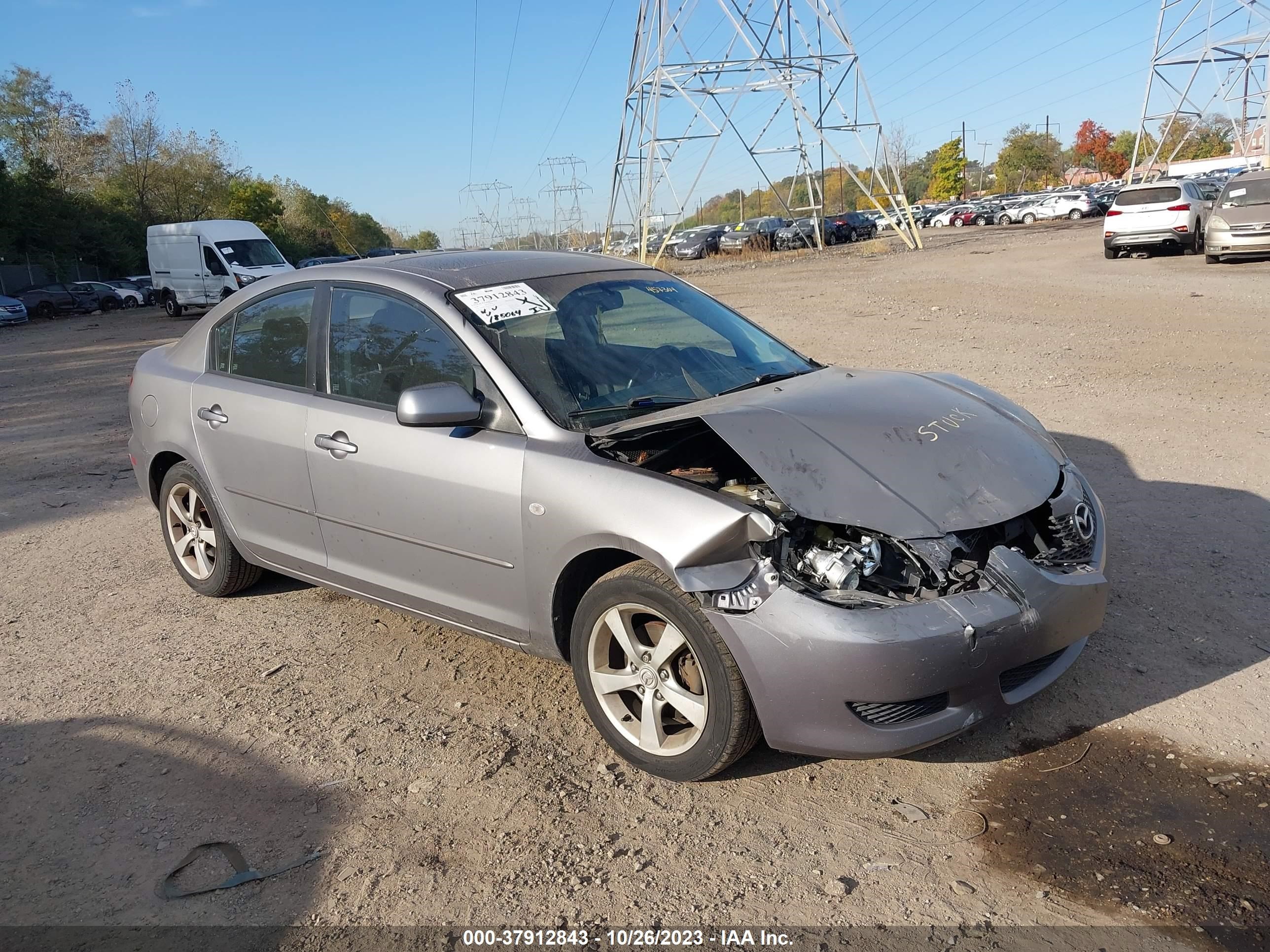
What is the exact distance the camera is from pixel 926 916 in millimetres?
2689

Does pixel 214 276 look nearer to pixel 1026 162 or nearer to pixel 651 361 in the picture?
pixel 651 361

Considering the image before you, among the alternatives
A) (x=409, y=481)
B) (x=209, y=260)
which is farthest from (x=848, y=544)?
(x=209, y=260)

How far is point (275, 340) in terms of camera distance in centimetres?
481

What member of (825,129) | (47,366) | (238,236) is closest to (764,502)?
(47,366)

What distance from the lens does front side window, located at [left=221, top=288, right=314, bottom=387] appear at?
464 cm

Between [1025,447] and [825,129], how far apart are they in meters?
35.5

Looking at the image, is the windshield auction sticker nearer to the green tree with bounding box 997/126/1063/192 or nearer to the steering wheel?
the steering wheel

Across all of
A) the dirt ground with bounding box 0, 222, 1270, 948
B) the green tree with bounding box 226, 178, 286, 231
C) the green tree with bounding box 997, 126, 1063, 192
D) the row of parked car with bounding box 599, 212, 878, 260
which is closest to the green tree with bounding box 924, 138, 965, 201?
the green tree with bounding box 997, 126, 1063, 192

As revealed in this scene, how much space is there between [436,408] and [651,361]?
1.01 m

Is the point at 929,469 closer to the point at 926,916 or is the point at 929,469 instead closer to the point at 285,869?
the point at 926,916

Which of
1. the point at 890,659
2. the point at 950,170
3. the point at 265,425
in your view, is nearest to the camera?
the point at 890,659

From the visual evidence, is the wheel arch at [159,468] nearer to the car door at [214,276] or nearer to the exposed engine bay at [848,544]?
the exposed engine bay at [848,544]

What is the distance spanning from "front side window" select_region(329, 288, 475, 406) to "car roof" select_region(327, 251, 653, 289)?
19 centimetres

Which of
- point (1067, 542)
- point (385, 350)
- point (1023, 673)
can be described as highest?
point (385, 350)
